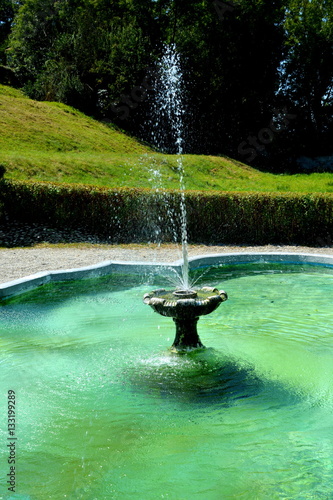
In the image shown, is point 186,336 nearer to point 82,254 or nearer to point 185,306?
point 185,306

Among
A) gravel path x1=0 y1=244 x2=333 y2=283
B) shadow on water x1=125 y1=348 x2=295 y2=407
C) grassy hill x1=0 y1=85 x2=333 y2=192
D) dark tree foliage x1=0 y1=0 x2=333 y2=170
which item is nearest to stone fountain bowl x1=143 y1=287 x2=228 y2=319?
shadow on water x1=125 y1=348 x2=295 y2=407

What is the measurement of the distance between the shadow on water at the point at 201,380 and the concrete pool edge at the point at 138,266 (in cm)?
298

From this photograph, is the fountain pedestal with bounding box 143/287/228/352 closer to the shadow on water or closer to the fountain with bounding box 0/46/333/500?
the fountain with bounding box 0/46/333/500

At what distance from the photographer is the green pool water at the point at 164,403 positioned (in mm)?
2990

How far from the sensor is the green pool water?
9.81 feet

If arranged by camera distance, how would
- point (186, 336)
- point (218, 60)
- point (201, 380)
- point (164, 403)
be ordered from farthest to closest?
point (218, 60)
point (186, 336)
point (201, 380)
point (164, 403)

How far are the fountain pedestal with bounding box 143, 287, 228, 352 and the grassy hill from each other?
9892 millimetres

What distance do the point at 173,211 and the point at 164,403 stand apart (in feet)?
28.7

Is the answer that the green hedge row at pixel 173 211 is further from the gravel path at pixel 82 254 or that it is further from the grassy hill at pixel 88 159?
the grassy hill at pixel 88 159

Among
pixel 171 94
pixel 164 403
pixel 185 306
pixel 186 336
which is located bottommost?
pixel 164 403

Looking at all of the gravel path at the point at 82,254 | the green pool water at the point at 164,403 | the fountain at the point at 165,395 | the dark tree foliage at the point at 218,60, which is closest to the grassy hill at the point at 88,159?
the dark tree foliage at the point at 218,60

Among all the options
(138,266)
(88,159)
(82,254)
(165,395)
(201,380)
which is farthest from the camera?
(88,159)

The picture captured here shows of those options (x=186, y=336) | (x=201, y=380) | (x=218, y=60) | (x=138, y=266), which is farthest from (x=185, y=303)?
(x=218, y=60)

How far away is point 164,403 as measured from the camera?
13.0ft
